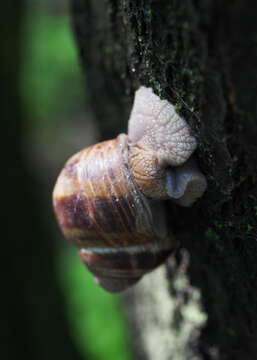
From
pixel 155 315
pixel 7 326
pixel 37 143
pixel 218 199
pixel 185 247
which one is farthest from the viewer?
pixel 37 143

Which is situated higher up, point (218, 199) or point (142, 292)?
point (218, 199)

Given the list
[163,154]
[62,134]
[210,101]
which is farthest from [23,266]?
[62,134]

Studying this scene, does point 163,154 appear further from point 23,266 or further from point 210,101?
point 23,266

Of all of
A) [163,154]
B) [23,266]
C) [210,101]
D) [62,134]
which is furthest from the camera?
[62,134]

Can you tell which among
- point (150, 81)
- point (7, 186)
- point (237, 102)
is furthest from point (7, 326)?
point (237, 102)

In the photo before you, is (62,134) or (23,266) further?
(62,134)

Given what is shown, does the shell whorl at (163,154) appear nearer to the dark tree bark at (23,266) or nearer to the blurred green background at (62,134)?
the blurred green background at (62,134)

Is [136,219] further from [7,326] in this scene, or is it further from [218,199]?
[7,326]
